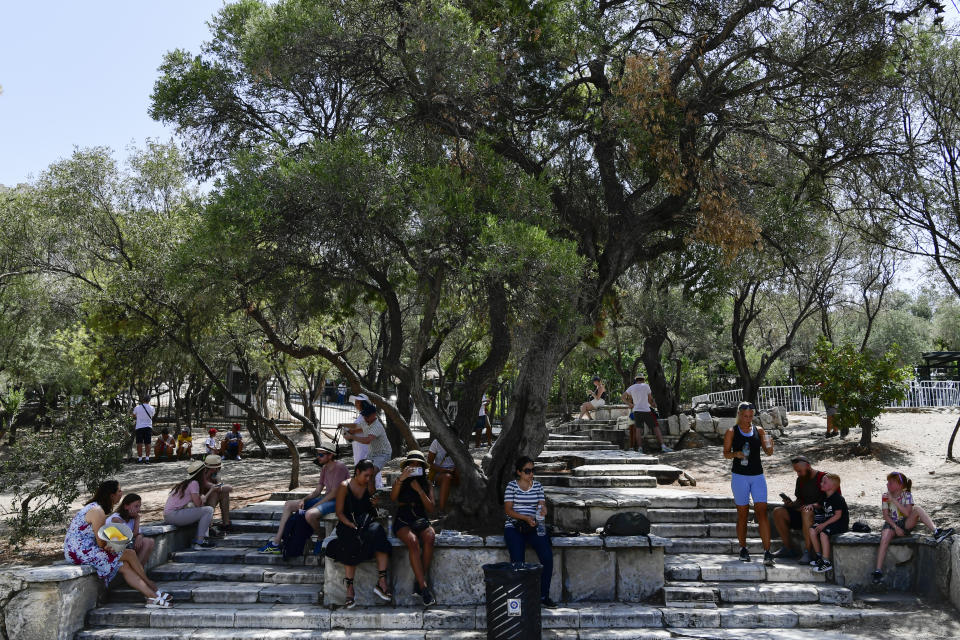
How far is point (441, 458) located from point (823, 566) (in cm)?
474

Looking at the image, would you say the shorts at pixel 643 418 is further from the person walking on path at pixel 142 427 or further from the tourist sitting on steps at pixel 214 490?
the person walking on path at pixel 142 427

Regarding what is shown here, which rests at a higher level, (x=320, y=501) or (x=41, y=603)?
(x=320, y=501)

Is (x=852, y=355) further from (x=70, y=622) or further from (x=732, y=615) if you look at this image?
(x=70, y=622)

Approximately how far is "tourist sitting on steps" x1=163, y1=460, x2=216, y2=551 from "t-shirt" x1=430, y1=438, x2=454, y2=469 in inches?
116

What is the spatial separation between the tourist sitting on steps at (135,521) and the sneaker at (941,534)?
822cm

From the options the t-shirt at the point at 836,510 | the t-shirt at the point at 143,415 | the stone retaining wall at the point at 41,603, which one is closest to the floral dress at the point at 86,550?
the stone retaining wall at the point at 41,603

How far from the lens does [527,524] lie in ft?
23.1

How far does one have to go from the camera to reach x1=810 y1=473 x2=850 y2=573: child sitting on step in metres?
7.48

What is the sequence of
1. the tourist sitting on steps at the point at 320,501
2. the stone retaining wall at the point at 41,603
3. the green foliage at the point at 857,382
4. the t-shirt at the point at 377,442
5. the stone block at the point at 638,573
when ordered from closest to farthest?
the stone retaining wall at the point at 41,603
the stone block at the point at 638,573
the tourist sitting on steps at the point at 320,501
the t-shirt at the point at 377,442
the green foliage at the point at 857,382

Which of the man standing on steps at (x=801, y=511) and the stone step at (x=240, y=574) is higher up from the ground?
the man standing on steps at (x=801, y=511)

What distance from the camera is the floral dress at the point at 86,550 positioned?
7.00 metres

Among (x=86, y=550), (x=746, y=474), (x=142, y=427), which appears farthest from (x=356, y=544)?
(x=142, y=427)

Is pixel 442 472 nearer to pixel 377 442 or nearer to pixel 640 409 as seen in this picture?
pixel 377 442

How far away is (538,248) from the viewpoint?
7.34 m
